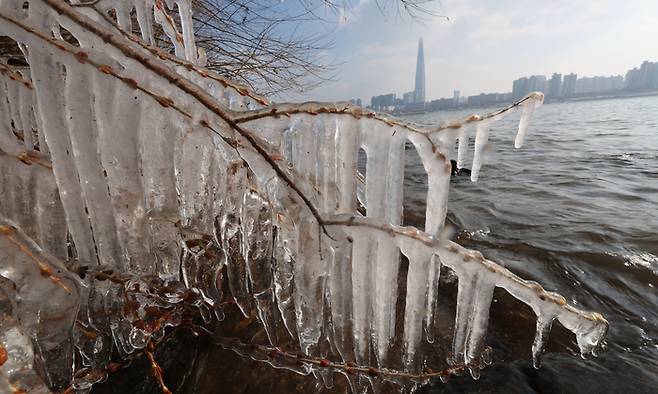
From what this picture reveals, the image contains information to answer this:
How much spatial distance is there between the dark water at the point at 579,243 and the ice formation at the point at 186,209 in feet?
1.66

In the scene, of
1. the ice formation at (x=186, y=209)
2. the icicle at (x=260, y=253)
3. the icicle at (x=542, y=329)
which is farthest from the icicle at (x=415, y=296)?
the icicle at (x=260, y=253)

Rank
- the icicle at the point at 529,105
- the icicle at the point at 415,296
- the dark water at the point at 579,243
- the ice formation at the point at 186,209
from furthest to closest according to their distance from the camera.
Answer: the dark water at the point at 579,243 < the icicle at the point at 529,105 < the icicle at the point at 415,296 < the ice formation at the point at 186,209

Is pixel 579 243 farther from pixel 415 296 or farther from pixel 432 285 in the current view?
pixel 415 296

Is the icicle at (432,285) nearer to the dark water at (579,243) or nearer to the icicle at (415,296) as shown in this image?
the icicle at (415,296)

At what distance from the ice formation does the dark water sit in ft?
1.66

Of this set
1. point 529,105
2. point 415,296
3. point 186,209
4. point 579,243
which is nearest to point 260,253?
point 186,209

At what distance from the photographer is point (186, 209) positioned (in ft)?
6.12

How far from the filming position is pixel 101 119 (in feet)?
3.74

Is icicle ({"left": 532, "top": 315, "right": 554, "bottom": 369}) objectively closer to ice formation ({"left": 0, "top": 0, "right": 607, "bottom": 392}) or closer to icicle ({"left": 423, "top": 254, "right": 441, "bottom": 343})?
ice formation ({"left": 0, "top": 0, "right": 607, "bottom": 392})

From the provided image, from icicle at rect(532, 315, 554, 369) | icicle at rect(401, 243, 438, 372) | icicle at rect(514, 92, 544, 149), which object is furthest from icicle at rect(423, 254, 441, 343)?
icicle at rect(514, 92, 544, 149)

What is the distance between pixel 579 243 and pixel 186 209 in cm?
442

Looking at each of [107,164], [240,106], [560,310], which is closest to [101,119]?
[107,164]

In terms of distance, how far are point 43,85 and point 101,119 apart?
195 millimetres

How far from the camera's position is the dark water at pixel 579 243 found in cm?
201
